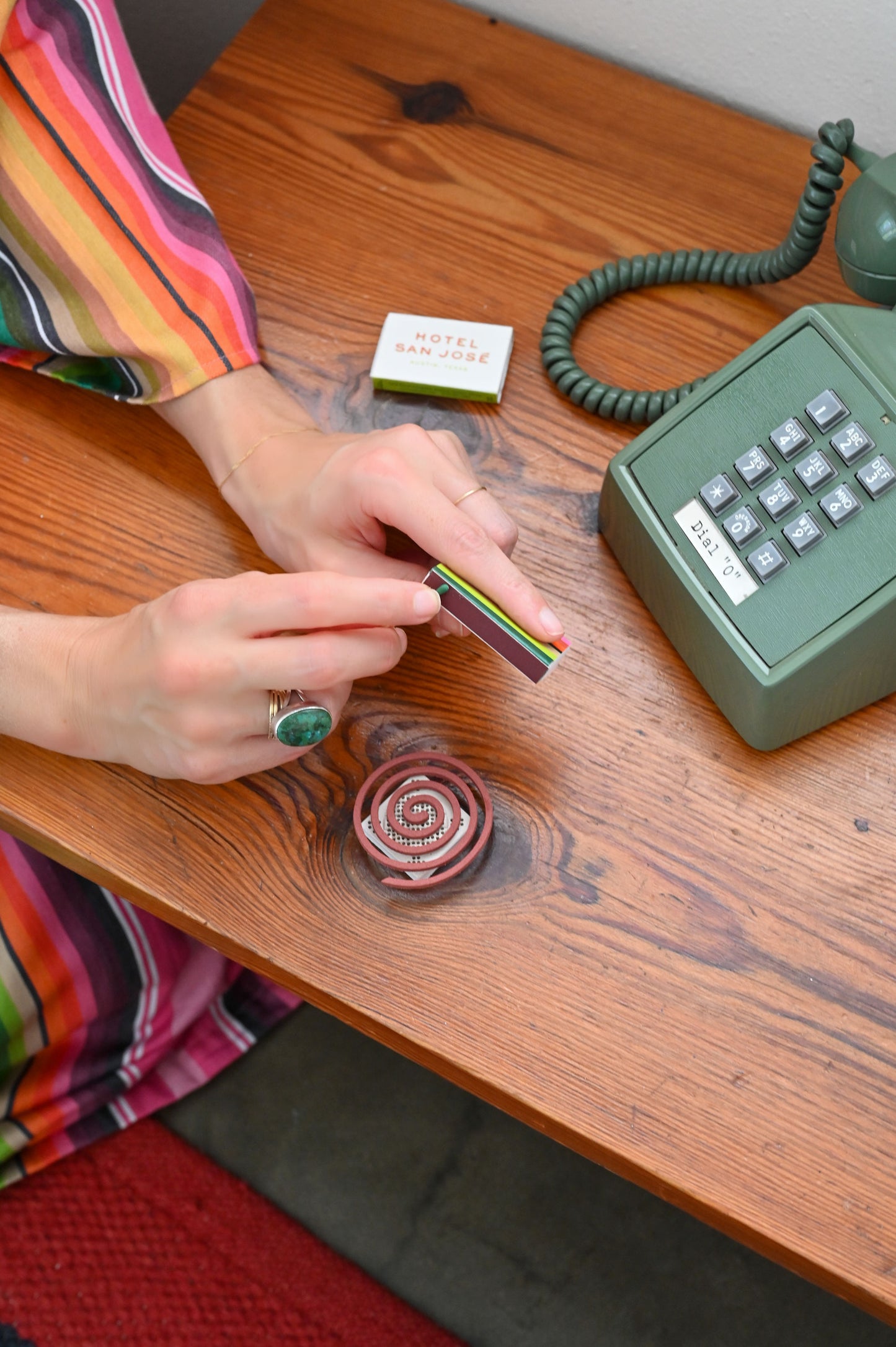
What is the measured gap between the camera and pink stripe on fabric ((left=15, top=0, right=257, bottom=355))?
67cm

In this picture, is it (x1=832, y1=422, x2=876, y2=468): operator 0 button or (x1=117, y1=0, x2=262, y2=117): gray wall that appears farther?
(x1=117, y1=0, x2=262, y2=117): gray wall

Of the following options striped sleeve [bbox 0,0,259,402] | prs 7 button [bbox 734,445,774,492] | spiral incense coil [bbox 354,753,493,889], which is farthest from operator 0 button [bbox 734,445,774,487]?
striped sleeve [bbox 0,0,259,402]

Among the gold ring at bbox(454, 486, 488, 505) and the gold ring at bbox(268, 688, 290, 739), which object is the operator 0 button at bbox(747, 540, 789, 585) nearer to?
the gold ring at bbox(454, 486, 488, 505)

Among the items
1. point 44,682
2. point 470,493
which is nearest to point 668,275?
point 470,493

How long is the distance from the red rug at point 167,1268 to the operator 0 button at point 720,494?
2.89ft

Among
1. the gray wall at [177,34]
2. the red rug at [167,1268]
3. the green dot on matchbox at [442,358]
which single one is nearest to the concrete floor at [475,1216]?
the red rug at [167,1268]

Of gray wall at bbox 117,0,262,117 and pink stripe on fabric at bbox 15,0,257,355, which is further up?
pink stripe on fabric at bbox 15,0,257,355

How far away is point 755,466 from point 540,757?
0.20m

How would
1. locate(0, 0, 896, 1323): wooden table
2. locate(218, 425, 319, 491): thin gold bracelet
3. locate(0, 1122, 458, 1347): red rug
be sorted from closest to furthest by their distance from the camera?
locate(0, 0, 896, 1323): wooden table
locate(218, 425, 319, 491): thin gold bracelet
locate(0, 1122, 458, 1347): red rug

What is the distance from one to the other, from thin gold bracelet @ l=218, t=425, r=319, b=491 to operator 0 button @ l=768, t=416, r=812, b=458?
29 centimetres

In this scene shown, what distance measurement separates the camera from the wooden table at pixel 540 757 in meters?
0.52

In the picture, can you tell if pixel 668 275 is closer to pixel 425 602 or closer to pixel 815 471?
pixel 815 471

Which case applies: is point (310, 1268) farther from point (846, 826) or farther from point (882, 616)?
point (882, 616)

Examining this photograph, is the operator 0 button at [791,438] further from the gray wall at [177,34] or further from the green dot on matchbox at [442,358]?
the gray wall at [177,34]
